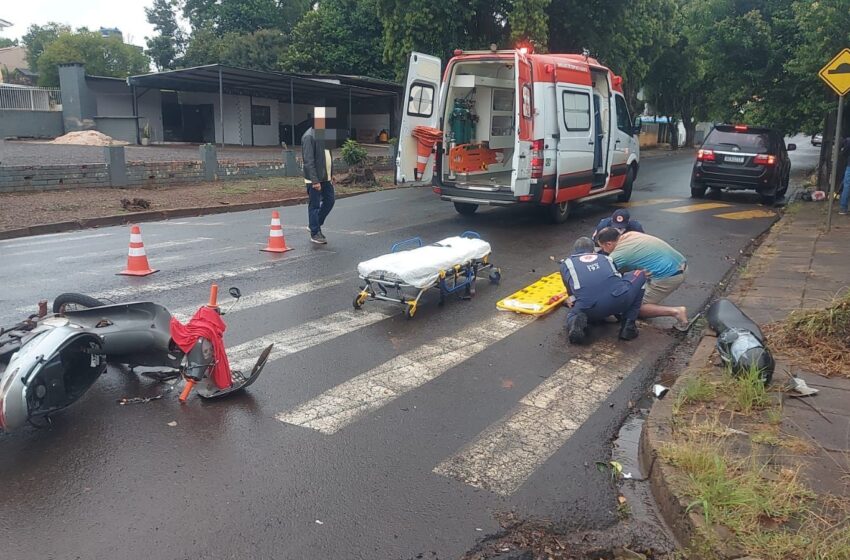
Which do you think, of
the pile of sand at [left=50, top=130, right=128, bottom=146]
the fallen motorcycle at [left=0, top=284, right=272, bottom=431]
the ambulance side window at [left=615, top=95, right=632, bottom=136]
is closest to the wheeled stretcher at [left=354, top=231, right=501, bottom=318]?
the fallen motorcycle at [left=0, top=284, right=272, bottom=431]

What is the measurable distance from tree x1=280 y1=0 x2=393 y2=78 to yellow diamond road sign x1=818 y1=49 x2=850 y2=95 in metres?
31.3

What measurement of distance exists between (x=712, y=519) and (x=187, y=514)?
2570mm

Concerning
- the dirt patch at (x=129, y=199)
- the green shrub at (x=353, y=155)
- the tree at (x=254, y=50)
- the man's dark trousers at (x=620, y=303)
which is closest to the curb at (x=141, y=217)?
the dirt patch at (x=129, y=199)

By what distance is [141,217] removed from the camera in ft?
43.7

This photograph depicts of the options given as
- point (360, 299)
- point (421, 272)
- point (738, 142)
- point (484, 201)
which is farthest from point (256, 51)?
point (421, 272)

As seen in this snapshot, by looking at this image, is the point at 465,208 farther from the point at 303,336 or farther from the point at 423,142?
the point at 303,336

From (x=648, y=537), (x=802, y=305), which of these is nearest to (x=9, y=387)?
(x=648, y=537)

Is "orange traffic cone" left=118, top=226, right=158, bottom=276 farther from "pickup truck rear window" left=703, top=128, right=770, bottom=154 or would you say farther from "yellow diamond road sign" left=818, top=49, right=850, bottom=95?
"pickup truck rear window" left=703, top=128, right=770, bottom=154

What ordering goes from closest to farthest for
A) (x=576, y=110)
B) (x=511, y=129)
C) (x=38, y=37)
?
1. (x=576, y=110)
2. (x=511, y=129)
3. (x=38, y=37)

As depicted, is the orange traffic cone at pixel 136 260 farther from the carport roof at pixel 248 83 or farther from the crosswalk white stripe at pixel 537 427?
the carport roof at pixel 248 83

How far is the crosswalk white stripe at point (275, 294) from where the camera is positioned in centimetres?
679

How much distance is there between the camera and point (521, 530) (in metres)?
3.38

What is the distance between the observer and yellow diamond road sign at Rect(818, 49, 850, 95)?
10.6 metres

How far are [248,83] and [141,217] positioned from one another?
19012mm
